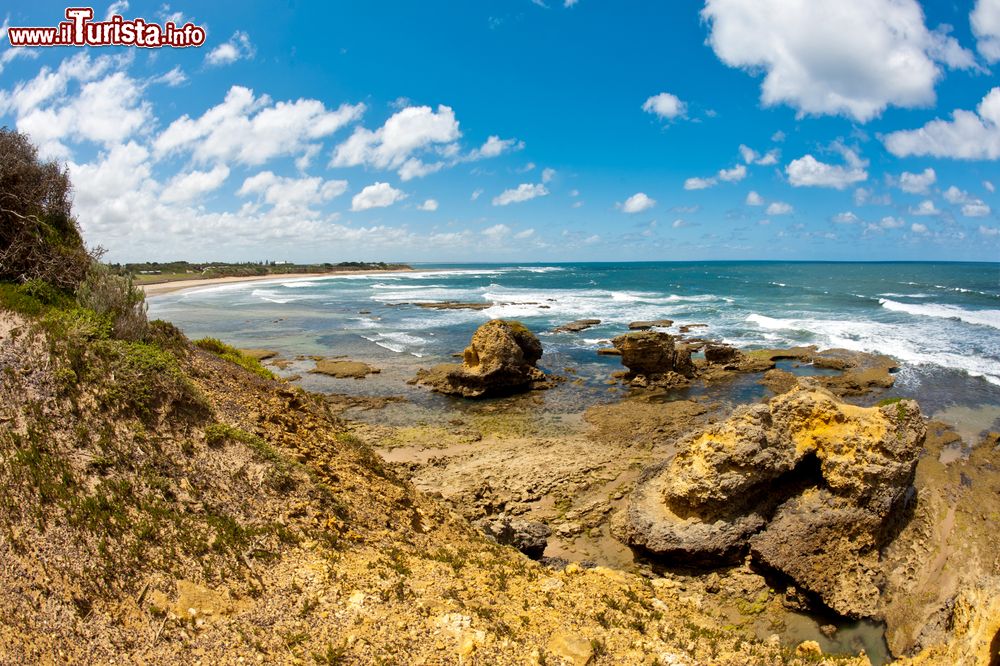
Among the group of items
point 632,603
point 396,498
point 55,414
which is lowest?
point 632,603

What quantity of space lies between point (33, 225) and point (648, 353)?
74.6ft

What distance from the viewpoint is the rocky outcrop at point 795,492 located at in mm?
9531

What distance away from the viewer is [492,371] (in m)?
24.3

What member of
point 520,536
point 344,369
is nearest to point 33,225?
point 520,536

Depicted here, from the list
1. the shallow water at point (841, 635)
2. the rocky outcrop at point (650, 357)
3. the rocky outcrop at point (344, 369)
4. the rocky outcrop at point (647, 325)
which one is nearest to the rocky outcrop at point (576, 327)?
the rocky outcrop at point (647, 325)

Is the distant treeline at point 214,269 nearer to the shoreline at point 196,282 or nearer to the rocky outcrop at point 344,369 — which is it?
the shoreline at point 196,282

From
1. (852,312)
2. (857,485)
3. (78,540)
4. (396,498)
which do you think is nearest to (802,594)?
(857,485)

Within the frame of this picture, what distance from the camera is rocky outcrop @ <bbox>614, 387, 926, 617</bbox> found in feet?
31.3

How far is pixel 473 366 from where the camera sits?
25.5 meters

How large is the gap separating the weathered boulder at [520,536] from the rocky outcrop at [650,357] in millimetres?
16186

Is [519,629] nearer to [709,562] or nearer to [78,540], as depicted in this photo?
[78,540]

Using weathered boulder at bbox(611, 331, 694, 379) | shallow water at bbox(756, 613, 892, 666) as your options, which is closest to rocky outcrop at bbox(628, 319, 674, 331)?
weathered boulder at bbox(611, 331, 694, 379)

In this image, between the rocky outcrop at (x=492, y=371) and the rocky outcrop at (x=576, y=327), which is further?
the rocky outcrop at (x=576, y=327)

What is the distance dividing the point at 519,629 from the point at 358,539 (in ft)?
8.37
